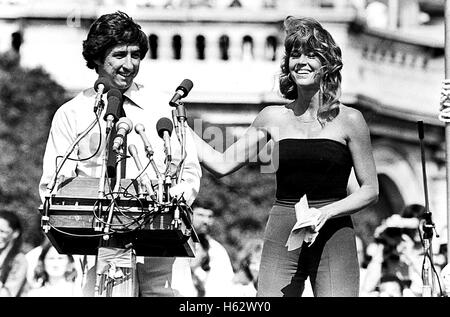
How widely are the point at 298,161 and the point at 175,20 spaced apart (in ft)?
101

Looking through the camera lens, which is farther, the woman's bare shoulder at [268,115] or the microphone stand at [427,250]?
the microphone stand at [427,250]

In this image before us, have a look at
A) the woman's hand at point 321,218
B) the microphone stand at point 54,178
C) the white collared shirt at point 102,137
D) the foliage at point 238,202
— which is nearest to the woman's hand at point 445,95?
the woman's hand at point 321,218

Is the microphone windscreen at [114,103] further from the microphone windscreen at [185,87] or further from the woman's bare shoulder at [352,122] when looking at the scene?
the woman's bare shoulder at [352,122]

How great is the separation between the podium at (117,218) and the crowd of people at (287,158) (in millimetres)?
104

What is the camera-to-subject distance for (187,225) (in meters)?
8.41

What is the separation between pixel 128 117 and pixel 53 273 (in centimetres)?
465

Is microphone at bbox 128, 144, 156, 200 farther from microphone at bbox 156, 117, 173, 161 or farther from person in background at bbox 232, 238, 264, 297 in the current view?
person in background at bbox 232, 238, 264, 297

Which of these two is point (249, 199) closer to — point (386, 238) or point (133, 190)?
point (386, 238)

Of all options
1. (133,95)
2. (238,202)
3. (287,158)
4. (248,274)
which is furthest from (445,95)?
(238,202)

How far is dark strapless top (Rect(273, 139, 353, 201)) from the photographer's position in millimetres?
8711

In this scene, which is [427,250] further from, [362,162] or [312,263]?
[312,263]

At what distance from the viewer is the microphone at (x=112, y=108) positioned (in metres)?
8.52

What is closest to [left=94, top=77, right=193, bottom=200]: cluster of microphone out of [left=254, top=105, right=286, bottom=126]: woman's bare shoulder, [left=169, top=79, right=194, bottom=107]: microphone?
[left=169, top=79, right=194, bottom=107]: microphone

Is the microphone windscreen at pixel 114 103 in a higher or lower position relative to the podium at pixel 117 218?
higher
